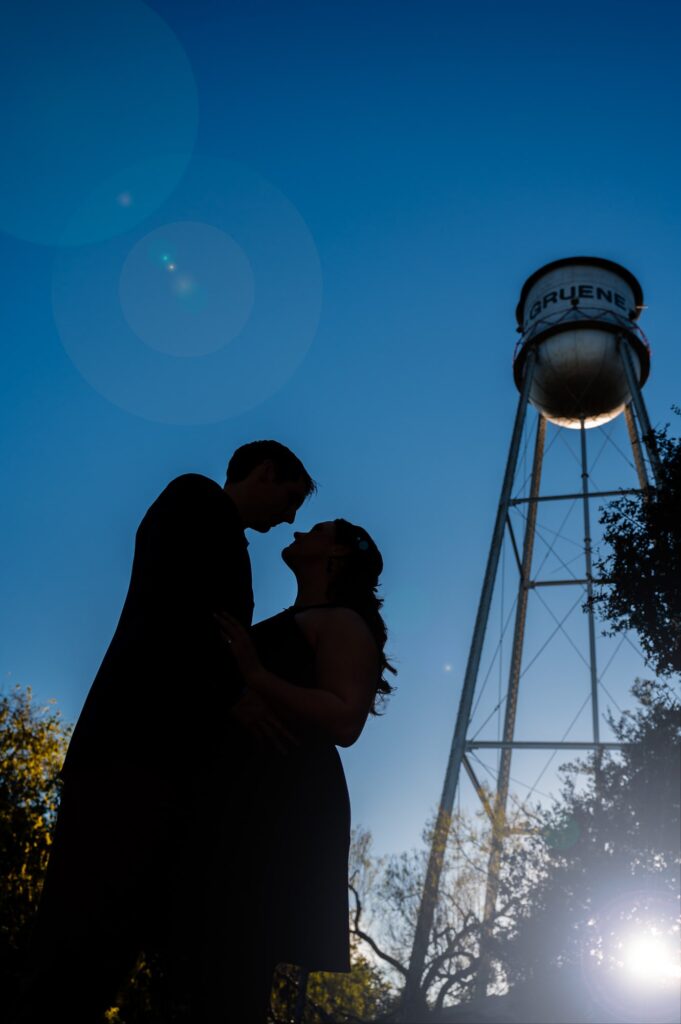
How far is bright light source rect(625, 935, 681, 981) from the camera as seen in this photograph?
47.9 feet

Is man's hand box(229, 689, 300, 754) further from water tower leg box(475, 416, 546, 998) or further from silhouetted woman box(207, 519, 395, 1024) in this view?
water tower leg box(475, 416, 546, 998)

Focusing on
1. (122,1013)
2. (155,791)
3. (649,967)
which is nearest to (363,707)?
(155,791)

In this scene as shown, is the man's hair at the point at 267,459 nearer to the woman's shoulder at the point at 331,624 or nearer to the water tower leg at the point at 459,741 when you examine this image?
the woman's shoulder at the point at 331,624

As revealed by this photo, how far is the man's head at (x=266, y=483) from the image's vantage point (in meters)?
2.44

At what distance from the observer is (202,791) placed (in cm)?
185

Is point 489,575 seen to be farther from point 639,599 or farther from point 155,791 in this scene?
point 155,791

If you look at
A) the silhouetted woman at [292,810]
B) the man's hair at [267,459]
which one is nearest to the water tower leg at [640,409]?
the man's hair at [267,459]

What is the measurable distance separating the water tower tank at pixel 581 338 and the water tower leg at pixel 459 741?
1.55 m

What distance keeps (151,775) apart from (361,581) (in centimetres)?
102

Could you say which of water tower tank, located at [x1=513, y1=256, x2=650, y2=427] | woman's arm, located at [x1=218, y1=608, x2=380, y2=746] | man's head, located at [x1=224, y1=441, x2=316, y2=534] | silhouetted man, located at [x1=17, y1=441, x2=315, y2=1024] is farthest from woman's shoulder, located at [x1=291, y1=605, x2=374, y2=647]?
water tower tank, located at [x1=513, y1=256, x2=650, y2=427]

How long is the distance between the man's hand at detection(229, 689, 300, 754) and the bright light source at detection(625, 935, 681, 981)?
16.0m

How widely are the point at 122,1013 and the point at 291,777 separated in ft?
47.2

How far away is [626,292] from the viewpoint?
58.0 feet

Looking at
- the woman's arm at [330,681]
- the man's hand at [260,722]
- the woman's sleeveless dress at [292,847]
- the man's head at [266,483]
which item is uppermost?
the man's head at [266,483]
